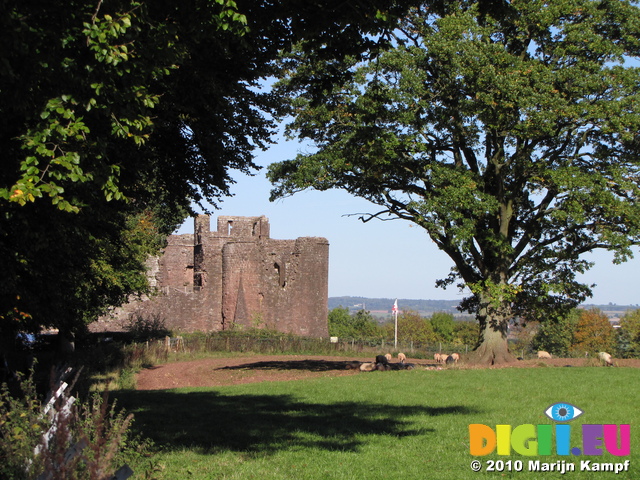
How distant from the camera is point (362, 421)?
12.4m

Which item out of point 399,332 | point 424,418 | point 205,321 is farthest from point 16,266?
point 399,332

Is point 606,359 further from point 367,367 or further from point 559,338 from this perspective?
point 559,338

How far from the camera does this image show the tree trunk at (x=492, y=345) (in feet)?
86.4

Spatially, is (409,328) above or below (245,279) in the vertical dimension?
below

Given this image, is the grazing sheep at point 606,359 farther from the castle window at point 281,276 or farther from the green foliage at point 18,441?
the green foliage at point 18,441

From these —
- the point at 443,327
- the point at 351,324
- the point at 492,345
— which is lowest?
the point at 443,327

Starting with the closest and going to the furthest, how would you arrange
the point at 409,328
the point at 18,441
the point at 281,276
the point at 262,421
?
the point at 18,441 → the point at 262,421 → the point at 281,276 → the point at 409,328

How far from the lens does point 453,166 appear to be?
2556 centimetres

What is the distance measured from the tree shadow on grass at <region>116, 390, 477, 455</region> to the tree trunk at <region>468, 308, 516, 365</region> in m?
11.7

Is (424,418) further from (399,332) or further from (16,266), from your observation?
(399,332)

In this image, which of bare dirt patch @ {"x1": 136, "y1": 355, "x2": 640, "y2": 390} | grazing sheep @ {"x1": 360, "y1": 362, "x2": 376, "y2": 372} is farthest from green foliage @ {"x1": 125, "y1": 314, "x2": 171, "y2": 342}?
grazing sheep @ {"x1": 360, "y1": 362, "x2": 376, "y2": 372}

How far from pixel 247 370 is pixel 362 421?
569 inches

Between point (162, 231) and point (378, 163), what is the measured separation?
88.2ft

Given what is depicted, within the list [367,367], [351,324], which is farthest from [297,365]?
[351,324]
